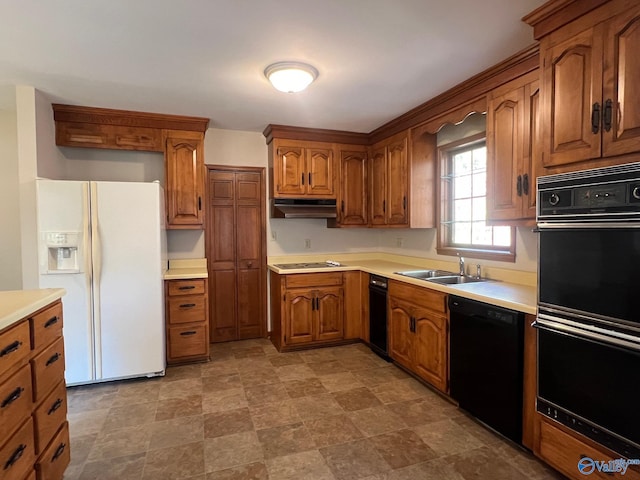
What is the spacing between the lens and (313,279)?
12.3 ft

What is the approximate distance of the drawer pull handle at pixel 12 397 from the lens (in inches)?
52.1

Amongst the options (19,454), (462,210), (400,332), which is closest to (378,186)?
(462,210)

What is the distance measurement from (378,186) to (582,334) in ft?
8.87

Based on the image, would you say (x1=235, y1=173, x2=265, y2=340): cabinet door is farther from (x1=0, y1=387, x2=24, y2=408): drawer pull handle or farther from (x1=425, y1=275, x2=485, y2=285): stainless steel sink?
(x1=0, y1=387, x2=24, y2=408): drawer pull handle

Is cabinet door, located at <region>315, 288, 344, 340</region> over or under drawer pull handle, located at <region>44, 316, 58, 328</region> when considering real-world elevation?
under

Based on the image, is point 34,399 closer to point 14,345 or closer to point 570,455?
point 14,345

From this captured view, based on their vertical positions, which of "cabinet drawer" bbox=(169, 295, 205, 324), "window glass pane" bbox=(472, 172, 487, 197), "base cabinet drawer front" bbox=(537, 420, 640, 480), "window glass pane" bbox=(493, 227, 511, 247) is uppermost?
"window glass pane" bbox=(472, 172, 487, 197)

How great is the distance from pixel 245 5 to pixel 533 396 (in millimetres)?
2564

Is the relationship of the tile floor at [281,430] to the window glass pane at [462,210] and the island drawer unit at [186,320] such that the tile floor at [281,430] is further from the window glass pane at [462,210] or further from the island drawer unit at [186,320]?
the window glass pane at [462,210]

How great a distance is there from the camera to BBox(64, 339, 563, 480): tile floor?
6.35 feet

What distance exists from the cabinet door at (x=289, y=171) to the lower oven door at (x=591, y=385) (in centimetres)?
270

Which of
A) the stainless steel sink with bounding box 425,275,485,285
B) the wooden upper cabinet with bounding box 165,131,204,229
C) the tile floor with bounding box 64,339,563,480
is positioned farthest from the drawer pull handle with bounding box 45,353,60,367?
the stainless steel sink with bounding box 425,275,485,285

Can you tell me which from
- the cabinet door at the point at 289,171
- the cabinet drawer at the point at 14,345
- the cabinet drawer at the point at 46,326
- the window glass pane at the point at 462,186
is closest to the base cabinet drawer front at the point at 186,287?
the cabinet door at the point at 289,171

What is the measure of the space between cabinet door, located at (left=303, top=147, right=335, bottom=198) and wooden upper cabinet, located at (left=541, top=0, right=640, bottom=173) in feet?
7.99
